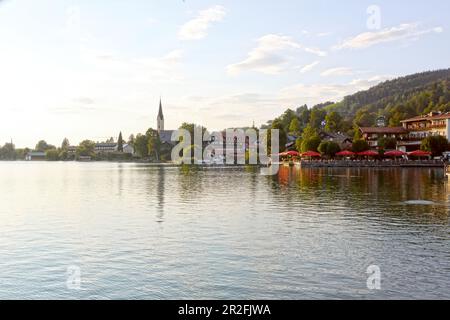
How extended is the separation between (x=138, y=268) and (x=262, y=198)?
2510cm

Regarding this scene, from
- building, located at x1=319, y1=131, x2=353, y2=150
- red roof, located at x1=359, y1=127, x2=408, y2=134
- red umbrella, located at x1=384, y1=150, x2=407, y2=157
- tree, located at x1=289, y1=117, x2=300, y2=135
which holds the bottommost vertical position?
red umbrella, located at x1=384, y1=150, x2=407, y2=157

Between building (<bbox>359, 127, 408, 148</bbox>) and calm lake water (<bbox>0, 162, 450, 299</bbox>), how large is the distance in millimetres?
102168

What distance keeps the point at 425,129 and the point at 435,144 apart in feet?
69.9

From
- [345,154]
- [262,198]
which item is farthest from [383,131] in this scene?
[262,198]

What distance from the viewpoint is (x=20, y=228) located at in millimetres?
27062

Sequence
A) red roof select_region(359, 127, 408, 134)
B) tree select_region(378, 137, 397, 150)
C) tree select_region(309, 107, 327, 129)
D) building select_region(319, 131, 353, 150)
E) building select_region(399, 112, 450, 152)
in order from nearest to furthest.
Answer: building select_region(399, 112, 450, 152) < tree select_region(378, 137, 397, 150) < building select_region(319, 131, 353, 150) < red roof select_region(359, 127, 408, 134) < tree select_region(309, 107, 327, 129)

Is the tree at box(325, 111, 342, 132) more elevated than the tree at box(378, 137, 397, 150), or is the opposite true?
the tree at box(325, 111, 342, 132)

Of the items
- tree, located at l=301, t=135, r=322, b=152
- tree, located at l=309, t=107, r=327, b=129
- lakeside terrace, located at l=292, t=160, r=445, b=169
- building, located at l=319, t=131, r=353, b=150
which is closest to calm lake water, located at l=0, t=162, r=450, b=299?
lakeside terrace, located at l=292, t=160, r=445, b=169

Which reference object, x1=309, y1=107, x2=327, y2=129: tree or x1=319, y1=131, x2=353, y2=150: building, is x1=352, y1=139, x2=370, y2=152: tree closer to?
x1=319, y1=131, x2=353, y2=150: building

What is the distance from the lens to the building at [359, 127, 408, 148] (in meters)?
136

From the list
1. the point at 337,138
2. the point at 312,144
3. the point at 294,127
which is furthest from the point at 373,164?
the point at 294,127

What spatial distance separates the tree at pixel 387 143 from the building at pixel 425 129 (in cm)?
413

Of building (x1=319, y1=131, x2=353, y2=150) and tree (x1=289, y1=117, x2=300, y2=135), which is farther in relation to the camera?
tree (x1=289, y1=117, x2=300, y2=135)

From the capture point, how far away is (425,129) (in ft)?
436
